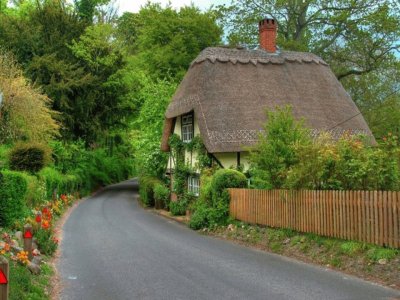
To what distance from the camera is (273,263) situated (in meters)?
11.3

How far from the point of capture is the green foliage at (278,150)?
14.2 meters

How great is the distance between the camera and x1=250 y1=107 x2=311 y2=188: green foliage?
14219 millimetres

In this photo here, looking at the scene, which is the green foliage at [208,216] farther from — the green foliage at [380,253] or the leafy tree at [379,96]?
the leafy tree at [379,96]

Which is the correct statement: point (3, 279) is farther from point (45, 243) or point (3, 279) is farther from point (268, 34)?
point (268, 34)

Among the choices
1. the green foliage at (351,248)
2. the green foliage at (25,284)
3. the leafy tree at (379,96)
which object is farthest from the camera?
the leafy tree at (379,96)

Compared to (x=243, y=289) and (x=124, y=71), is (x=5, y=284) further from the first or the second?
(x=124, y=71)

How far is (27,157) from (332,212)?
1542cm

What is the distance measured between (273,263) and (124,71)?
32410 mm

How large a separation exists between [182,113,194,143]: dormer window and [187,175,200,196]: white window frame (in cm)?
197

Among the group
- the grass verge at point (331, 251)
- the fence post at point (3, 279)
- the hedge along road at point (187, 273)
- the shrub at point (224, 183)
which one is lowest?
the hedge along road at point (187, 273)

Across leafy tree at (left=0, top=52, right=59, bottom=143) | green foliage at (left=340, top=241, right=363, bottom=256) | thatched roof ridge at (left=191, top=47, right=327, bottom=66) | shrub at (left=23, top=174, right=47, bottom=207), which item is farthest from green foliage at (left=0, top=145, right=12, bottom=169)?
green foliage at (left=340, top=241, right=363, bottom=256)

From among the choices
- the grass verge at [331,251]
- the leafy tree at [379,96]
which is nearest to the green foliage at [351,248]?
the grass verge at [331,251]

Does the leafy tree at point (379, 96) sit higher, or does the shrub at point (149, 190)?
the leafy tree at point (379, 96)

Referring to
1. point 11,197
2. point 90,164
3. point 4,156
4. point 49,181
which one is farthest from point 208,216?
point 90,164
